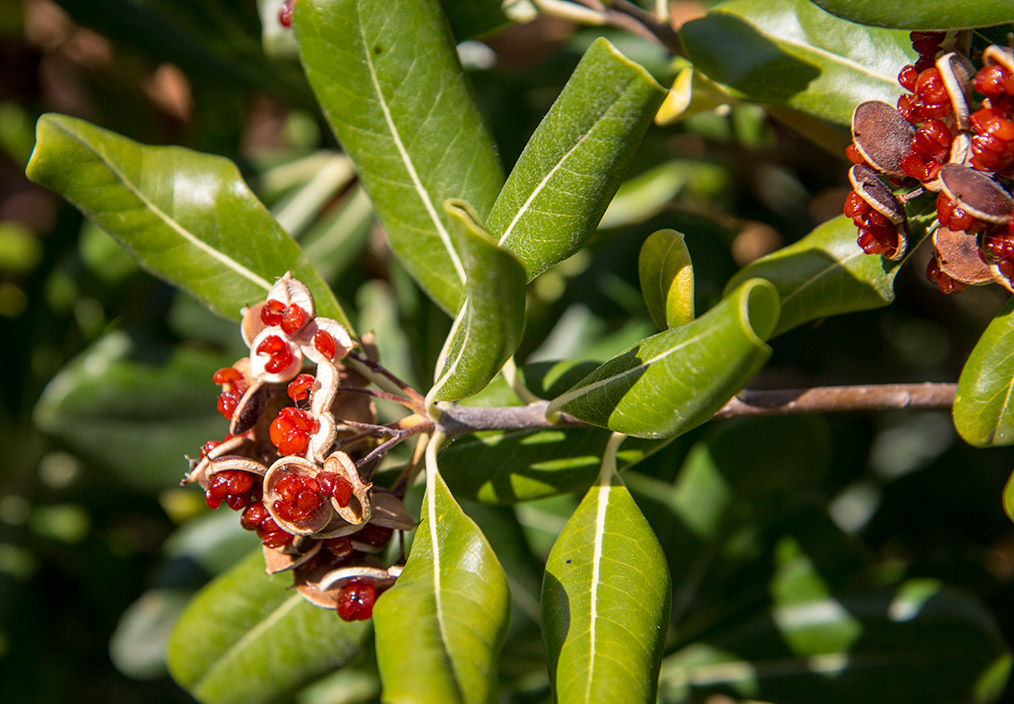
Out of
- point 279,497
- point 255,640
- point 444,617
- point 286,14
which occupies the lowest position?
point 255,640

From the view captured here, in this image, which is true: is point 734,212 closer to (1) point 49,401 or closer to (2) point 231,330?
(2) point 231,330

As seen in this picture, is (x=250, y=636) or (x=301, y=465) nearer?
(x=301, y=465)

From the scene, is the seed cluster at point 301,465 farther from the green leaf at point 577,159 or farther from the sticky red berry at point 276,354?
the green leaf at point 577,159

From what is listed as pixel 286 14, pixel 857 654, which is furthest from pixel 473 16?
pixel 857 654

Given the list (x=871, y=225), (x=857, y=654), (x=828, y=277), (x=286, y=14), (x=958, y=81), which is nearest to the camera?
(x=958, y=81)

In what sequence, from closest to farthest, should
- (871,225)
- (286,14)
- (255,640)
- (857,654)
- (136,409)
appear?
Answer: (871,225), (255,640), (286,14), (857,654), (136,409)

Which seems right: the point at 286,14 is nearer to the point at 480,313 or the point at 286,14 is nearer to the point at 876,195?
the point at 480,313
